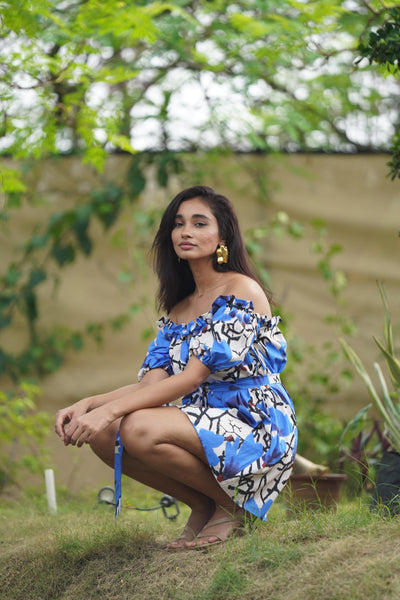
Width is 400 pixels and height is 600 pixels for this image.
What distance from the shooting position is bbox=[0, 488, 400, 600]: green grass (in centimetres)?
223

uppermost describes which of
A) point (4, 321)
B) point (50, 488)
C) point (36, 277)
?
point (36, 277)

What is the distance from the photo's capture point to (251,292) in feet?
9.49

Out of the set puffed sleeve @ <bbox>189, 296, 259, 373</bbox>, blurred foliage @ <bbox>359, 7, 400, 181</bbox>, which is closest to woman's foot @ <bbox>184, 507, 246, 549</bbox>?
puffed sleeve @ <bbox>189, 296, 259, 373</bbox>

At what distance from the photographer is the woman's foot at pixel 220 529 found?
8.86 feet

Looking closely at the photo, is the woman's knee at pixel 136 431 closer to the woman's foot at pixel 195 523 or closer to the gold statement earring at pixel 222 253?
the woman's foot at pixel 195 523

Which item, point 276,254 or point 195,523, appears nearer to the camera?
point 195,523

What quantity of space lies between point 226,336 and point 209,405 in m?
0.30

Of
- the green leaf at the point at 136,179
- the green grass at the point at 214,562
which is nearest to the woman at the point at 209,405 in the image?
the green grass at the point at 214,562

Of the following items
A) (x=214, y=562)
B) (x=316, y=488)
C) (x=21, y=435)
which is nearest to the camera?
(x=214, y=562)

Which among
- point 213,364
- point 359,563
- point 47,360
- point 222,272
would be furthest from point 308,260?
point 359,563

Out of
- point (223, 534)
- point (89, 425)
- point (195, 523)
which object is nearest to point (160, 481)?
point (195, 523)

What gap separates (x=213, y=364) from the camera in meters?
2.73

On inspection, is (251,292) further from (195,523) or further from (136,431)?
(195,523)

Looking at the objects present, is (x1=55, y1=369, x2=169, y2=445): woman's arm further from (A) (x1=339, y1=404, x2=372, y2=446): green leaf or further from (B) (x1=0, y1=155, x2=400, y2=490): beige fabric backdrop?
(B) (x1=0, y1=155, x2=400, y2=490): beige fabric backdrop
